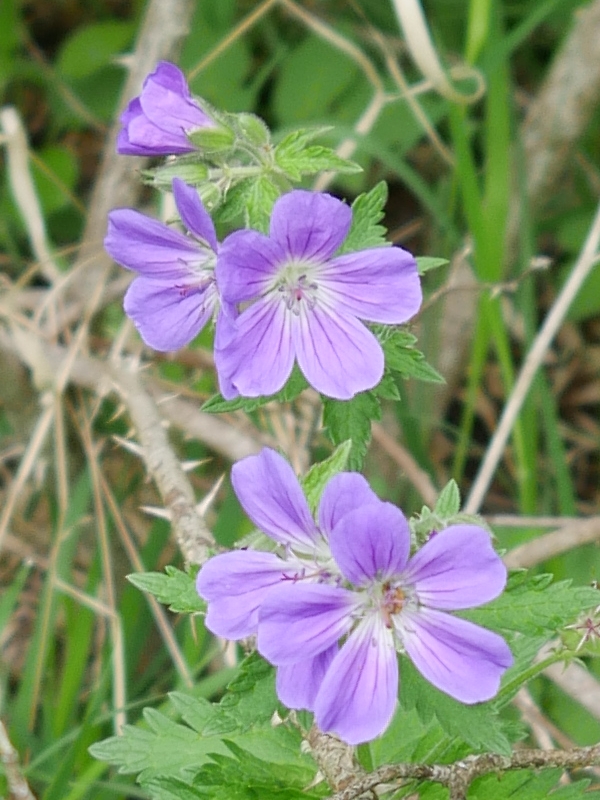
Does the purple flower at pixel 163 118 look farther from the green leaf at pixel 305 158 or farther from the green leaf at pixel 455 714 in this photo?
the green leaf at pixel 455 714

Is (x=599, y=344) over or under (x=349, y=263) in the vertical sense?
under

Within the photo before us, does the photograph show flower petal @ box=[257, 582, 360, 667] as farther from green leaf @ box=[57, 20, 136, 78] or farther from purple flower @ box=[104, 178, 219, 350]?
green leaf @ box=[57, 20, 136, 78]

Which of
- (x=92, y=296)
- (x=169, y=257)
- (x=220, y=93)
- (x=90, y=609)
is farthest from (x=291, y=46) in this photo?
(x=169, y=257)

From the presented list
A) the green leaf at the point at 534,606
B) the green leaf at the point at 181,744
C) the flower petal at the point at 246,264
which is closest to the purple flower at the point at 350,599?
the green leaf at the point at 534,606

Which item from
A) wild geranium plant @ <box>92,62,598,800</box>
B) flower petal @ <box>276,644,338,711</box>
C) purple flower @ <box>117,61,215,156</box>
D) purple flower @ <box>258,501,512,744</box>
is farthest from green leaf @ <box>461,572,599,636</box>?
purple flower @ <box>117,61,215,156</box>

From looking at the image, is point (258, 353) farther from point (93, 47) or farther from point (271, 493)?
point (93, 47)

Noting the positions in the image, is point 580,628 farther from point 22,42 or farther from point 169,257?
point 22,42
